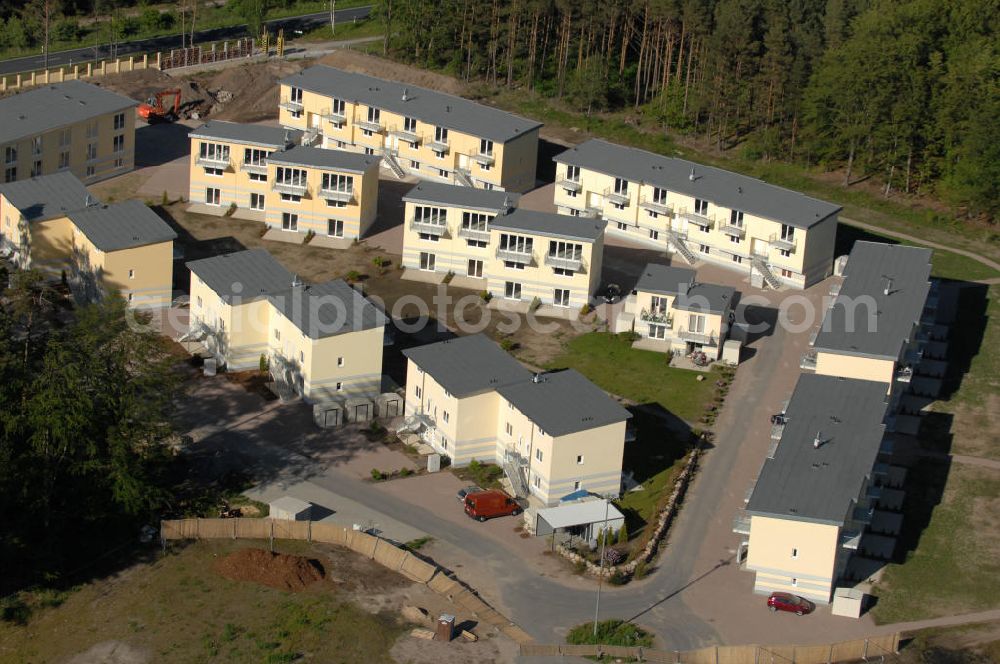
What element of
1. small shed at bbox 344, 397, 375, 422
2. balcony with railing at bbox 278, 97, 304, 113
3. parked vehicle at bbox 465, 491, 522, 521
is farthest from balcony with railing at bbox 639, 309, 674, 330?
balcony with railing at bbox 278, 97, 304, 113

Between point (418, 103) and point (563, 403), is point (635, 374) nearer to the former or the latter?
point (563, 403)

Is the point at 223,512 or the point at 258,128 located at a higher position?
the point at 258,128

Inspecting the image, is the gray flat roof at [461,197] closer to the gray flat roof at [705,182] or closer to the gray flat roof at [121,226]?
the gray flat roof at [705,182]

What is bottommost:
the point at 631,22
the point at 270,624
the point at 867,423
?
the point at 270,624

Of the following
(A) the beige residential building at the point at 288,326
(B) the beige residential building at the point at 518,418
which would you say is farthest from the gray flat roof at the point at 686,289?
(A) the beige residential building at the point at 288,326

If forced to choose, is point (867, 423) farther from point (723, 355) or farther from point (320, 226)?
point (320, 226)

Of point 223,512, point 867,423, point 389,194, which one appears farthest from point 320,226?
point 867,423
